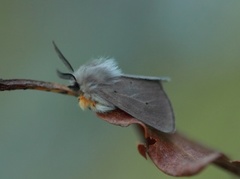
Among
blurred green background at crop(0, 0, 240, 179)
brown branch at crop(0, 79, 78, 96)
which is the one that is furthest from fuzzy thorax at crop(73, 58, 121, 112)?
blurred green background at crop(0, 0, 240, 179)

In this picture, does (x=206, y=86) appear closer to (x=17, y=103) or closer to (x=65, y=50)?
(x=65, y=50)

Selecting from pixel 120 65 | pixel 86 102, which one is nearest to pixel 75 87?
pixel 86 102

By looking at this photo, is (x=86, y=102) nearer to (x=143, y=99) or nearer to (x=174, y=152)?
(x=143, y=99)

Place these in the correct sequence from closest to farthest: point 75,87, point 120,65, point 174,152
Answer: point 174,152 → point 75,87 → point 120,65

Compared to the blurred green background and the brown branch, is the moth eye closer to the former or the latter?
the brown branch

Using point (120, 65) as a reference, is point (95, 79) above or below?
below

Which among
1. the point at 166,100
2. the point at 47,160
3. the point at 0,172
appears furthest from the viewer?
the point at 47,160

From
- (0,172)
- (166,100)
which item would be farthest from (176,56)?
(166,100)
